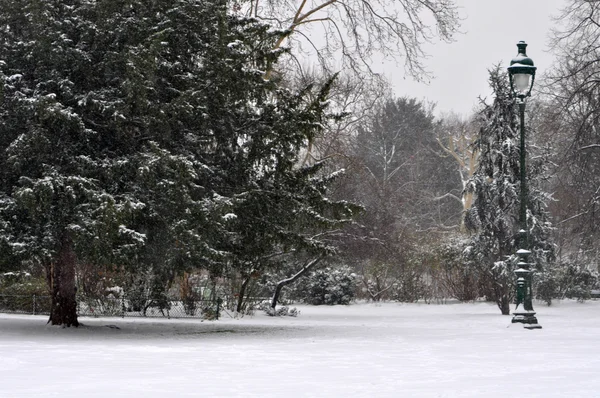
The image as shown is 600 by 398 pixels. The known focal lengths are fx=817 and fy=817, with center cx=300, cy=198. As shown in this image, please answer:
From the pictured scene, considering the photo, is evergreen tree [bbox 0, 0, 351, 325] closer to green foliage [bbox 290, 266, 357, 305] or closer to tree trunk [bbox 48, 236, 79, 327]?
tree trunk [bbox 48, 236, 79, 327]

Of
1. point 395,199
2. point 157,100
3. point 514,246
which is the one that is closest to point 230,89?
point 157,100

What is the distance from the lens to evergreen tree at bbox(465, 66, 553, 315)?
28516mm

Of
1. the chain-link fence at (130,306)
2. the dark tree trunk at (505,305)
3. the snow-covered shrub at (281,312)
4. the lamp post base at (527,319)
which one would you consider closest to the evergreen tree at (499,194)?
the dark tree trunk at (505,305)

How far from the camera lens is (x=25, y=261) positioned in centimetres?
1741

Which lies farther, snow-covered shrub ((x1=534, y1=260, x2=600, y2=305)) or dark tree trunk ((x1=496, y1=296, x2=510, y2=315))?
snow-covered shrub ((x1=534, y1=260, x2=600, y2=305))

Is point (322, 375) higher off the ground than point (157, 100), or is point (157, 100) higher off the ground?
point (157, 100)

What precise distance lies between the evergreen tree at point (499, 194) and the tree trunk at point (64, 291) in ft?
48.1

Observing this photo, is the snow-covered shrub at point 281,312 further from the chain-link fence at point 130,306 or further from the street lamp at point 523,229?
the street lamp at point 523,229

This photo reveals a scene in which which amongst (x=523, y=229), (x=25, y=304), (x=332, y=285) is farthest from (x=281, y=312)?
(x=523, y=229)

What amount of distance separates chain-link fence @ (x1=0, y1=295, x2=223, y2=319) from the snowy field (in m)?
4.14

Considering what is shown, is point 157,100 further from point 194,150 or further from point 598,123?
point 598,123

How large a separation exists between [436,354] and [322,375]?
144 inches

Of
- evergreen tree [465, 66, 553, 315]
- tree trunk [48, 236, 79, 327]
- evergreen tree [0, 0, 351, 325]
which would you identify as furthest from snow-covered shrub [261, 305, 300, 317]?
tree trunk [48, 236, 79, 327]

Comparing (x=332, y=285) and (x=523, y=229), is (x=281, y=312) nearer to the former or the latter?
(x=332, y=285)
